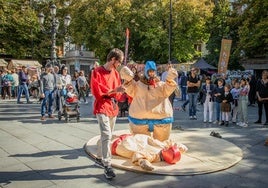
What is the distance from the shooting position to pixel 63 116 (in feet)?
33.5

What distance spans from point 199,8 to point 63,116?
24684 mm

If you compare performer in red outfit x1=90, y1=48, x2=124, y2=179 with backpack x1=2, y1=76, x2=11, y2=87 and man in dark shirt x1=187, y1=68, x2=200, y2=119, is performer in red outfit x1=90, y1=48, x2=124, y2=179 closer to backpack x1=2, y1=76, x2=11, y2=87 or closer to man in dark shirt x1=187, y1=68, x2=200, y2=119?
man in dark shirt x1=187, y1=68, x2=200, y2=119

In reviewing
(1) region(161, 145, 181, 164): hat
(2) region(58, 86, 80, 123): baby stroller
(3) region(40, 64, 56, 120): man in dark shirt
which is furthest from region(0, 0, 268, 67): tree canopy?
(1) region(161, 145, 181, 164): hat

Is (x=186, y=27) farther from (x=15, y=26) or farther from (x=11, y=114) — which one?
(x=11, y=114)

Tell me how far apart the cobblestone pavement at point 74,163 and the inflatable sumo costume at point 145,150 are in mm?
378

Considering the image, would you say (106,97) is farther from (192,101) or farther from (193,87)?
(192,101)

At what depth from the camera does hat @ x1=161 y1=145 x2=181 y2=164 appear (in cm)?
535

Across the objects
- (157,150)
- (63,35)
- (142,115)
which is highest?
(63,35)

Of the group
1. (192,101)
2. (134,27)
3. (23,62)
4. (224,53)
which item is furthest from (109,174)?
(23,62)

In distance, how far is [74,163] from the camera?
5.44 metres

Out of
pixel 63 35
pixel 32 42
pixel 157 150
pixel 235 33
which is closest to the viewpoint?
pixel 157 150

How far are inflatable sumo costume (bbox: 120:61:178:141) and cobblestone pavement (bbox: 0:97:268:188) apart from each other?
128cm

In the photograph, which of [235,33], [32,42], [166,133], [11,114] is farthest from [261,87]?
[32,42]

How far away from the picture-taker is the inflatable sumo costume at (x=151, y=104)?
239 inches
